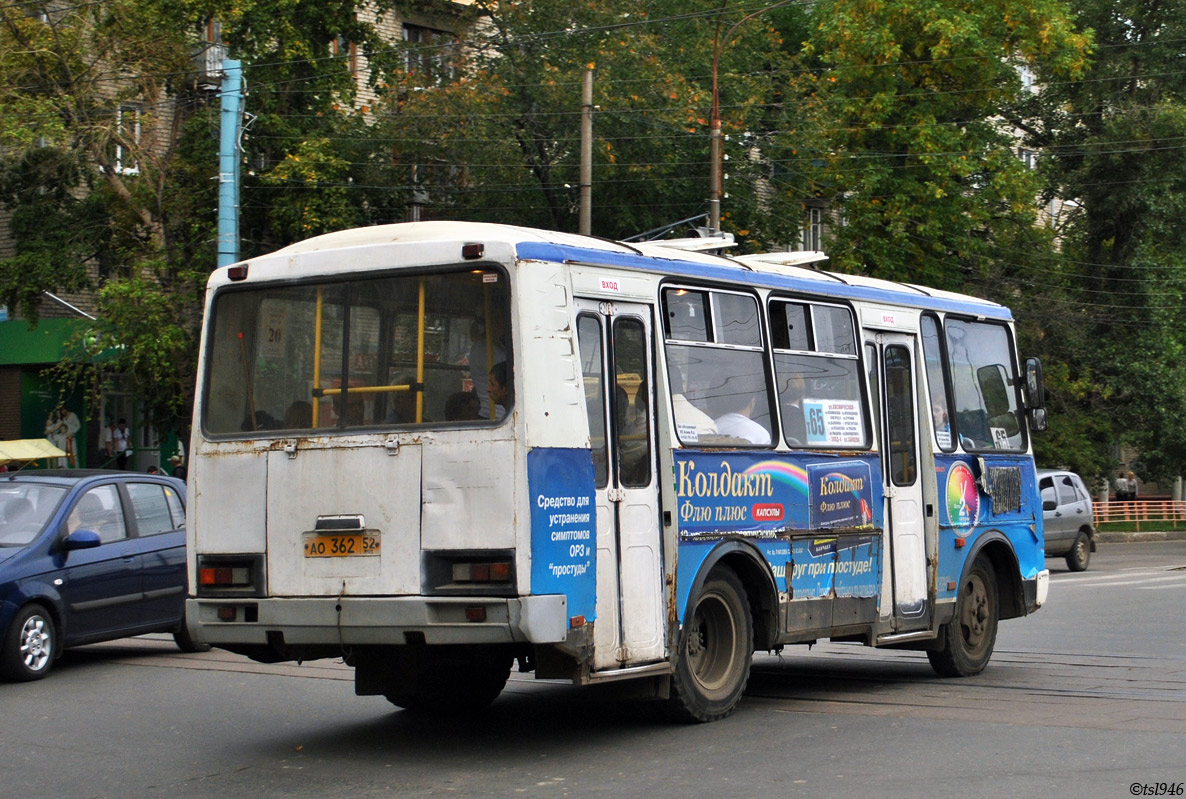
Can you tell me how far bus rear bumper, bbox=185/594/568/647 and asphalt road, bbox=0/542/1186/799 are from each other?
67 cm

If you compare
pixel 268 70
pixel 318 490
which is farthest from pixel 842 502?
pixel 268 70

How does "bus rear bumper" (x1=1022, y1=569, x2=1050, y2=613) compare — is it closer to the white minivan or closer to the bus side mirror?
the bus side mirror

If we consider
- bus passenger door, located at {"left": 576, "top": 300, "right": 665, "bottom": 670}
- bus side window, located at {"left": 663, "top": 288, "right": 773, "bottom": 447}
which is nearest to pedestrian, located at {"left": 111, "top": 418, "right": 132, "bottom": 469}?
bus side window, located at {"left": 663, "top": 288, "right": 773, "bottom": 447}

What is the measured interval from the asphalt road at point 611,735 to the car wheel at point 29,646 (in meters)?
0.18

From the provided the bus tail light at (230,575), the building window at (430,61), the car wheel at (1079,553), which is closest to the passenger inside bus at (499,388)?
the bus tail light at (230,575)

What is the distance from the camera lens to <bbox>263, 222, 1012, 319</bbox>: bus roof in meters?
8.21

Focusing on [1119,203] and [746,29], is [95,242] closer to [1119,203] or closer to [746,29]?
[746,29]

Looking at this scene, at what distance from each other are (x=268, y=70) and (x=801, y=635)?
20959 mm

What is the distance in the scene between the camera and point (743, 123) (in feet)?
113

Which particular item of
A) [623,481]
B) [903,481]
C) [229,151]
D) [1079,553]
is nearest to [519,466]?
[623,481]

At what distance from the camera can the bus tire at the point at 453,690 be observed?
9812 mm

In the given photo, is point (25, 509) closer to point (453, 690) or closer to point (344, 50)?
point (453, 690)

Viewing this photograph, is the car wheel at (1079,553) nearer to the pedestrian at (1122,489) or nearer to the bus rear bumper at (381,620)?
the bus rear bumper at (381,620)

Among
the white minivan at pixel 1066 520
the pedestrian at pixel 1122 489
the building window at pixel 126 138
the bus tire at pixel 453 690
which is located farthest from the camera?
the pedestrian at pixel 1122 489
